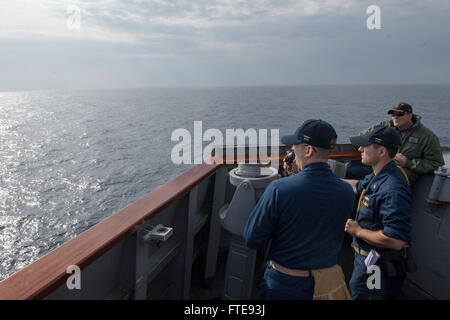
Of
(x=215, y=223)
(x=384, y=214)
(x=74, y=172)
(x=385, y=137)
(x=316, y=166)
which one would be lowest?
(x=74, y=172)

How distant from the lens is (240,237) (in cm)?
197

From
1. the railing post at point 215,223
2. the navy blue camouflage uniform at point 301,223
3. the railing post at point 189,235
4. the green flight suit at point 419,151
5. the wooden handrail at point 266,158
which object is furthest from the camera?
the wooden handrail at point 266,158

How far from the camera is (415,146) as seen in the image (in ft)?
8.76

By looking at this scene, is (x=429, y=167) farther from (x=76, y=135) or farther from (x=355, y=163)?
(x=76, y=135)

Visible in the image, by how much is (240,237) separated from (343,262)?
1681 millimetres

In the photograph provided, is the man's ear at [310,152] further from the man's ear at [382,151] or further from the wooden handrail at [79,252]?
the wooden handrail at [79,252]

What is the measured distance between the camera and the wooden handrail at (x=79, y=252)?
1.08 metres

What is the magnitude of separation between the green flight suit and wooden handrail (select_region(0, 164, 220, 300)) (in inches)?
82.5

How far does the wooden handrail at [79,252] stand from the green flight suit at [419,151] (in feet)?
6.87

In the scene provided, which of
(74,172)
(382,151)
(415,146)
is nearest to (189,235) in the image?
(382,151)

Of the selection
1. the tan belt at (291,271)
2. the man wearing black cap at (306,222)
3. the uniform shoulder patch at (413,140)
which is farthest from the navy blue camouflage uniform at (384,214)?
the uniform shoulder patch at (413,140)

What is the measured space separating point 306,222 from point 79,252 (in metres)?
1.01

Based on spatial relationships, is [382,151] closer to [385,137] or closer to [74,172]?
[385,137]
